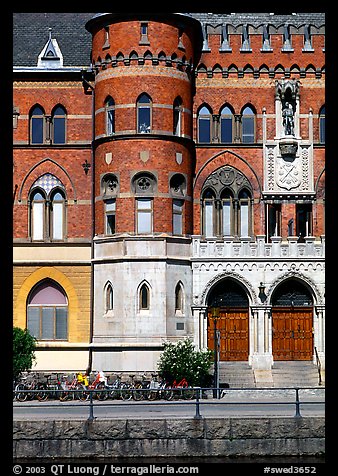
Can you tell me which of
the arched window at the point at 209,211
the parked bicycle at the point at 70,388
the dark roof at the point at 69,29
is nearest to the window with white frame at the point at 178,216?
the arched window at the point at 209,211

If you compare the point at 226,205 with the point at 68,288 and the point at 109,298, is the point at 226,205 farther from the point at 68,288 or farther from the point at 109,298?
the point at 68,288

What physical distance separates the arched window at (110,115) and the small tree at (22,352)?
28.0 ft

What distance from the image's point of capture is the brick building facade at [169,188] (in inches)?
1547

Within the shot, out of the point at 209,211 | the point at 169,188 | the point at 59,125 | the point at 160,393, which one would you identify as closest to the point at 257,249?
the point at 209,211

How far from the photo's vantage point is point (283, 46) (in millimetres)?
41875

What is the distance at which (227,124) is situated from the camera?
42.0m

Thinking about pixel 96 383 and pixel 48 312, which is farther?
pixel 48 312

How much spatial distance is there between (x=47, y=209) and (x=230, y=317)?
28.1 ft

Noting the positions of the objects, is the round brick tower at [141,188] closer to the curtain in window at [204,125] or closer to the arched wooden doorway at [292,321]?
the curtain in window at [204,125]

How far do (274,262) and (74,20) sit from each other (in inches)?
549

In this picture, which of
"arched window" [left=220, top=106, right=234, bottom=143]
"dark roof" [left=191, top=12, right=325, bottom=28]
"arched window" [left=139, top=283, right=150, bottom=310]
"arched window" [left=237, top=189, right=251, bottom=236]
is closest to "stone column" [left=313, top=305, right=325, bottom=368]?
"arched window" [left=237, top=189, right=251, bottom=236]

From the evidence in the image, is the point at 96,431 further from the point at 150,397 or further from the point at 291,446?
the point at 150,397

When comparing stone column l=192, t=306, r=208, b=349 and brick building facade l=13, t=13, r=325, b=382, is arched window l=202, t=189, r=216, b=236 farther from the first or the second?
stone column l=192, t=306, r=208, b=349
